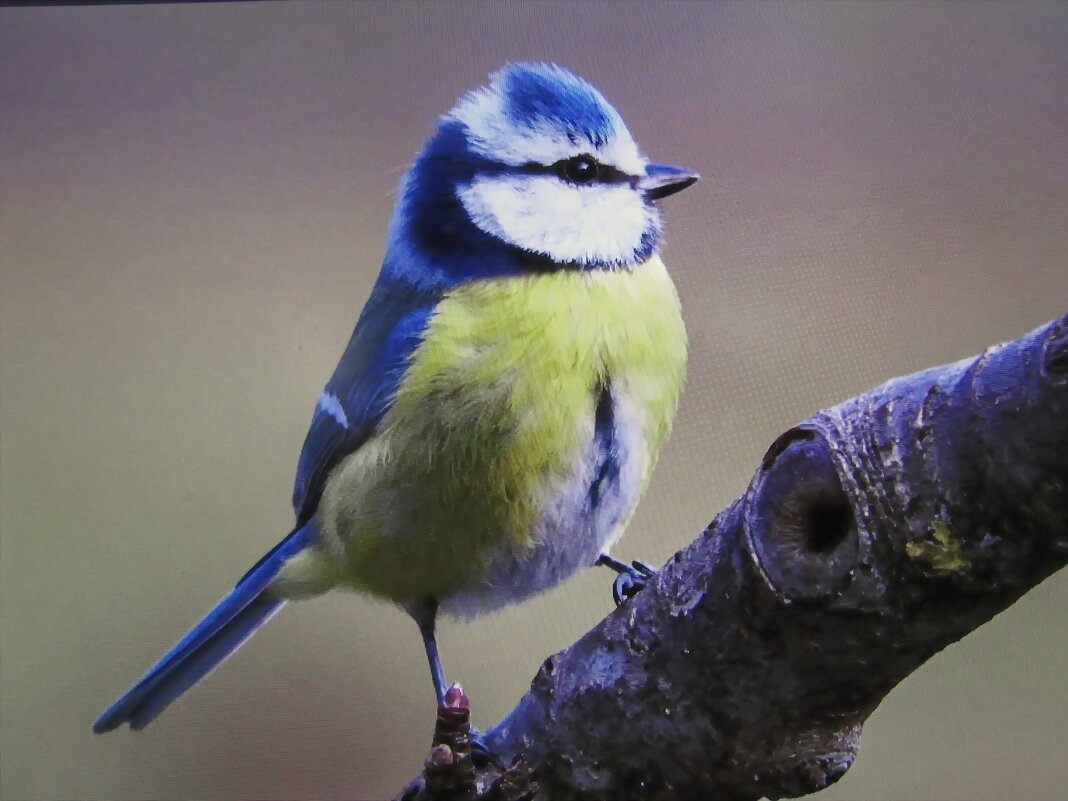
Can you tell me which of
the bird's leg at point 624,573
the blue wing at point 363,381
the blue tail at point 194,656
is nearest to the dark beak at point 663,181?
the blue wing at point 363,381

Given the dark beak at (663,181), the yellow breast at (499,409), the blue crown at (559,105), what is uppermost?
the blue crown at (559,105)

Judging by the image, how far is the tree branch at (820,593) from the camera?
0.42 m

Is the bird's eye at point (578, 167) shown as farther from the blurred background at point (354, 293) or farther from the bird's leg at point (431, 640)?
the bird's leg at point (431, 640)

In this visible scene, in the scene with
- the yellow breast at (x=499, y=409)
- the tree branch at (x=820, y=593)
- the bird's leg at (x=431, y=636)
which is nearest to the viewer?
the tree branch at (x=820, y=593)

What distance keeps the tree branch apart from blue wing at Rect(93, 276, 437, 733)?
261 mm

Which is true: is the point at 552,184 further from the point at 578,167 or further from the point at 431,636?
the point at 431,636

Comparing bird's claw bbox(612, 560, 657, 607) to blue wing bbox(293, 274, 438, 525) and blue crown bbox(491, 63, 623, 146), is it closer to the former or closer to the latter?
blue wing bbox(293, 274, 438, 525)

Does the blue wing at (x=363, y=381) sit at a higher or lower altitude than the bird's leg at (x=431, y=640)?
higher

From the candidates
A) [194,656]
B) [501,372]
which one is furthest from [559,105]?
[194,656]

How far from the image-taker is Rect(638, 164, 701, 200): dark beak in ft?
2.52

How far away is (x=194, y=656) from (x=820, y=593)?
0.62 m

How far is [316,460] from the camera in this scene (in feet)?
2.70

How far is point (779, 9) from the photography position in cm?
89

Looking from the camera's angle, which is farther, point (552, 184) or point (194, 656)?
point (194, 656)
